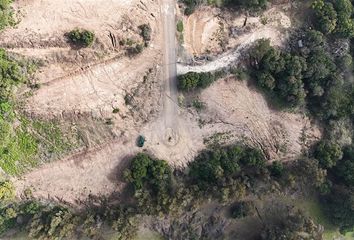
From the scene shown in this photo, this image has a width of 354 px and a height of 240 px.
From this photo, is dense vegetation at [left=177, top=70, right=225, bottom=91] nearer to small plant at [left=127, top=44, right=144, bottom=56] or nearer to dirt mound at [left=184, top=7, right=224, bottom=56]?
dirt mound at [left=184, top=7, right=224, bottom=56]

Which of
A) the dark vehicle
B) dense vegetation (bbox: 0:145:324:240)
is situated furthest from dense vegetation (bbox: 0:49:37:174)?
the dark vehicle

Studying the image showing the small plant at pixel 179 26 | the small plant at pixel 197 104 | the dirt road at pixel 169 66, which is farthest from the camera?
the small plant at pixel 197 104

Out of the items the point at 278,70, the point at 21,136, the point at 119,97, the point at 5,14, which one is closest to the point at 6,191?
the point at 21,136

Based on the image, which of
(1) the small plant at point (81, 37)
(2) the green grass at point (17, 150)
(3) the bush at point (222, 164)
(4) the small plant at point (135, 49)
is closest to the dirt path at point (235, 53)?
(4) the small plant at point (135, 49)

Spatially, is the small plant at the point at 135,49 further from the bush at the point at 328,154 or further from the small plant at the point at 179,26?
the bush at the point at 328,154

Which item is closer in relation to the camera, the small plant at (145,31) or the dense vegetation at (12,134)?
the dense vegetation at (12,134)

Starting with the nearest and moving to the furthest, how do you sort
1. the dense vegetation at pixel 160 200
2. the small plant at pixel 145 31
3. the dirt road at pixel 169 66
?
the dense vegetation at pixel 160 200 → the small plant at pixel 145 31 → the dirt road at pixel 169 66

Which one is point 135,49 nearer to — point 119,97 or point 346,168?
point 119,97
